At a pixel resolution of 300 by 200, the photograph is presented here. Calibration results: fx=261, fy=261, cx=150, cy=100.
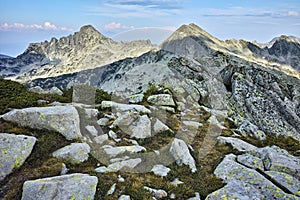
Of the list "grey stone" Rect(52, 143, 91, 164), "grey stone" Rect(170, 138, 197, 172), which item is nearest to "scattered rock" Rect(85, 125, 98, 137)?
"grey stone" Rect(52, 143, 91, 164)

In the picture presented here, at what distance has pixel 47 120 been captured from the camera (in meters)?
14.0

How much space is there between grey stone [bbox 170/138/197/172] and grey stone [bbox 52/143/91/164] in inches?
179

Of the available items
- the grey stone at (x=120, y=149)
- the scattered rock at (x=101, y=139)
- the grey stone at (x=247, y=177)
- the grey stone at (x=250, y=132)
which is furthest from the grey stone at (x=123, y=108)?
the grey stone at (x=250, y=132)

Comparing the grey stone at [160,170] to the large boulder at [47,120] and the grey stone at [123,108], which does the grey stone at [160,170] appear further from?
the grey stone at [123,108]

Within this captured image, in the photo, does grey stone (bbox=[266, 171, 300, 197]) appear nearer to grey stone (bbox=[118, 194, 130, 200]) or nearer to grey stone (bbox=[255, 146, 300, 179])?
grey stone (bbox=[255, 146, 300, 179])

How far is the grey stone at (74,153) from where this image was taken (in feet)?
40.7

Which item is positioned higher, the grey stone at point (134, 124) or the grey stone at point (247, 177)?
the grey stone at point (134, 124)

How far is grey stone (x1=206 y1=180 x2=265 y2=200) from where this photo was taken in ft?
33.2

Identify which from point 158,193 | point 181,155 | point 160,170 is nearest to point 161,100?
point 181,155

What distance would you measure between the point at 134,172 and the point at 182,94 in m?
14.5

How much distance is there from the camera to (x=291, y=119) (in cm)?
2689

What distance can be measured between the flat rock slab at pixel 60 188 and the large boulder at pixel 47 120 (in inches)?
155

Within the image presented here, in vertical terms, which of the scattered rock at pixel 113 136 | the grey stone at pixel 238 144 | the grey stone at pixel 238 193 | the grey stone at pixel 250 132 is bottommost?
the grey stone at pixel 250 132

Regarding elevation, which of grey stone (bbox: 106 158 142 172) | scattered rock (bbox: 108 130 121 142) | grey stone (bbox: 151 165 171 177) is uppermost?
scattered rock (bbox: 108 130 121 142)
